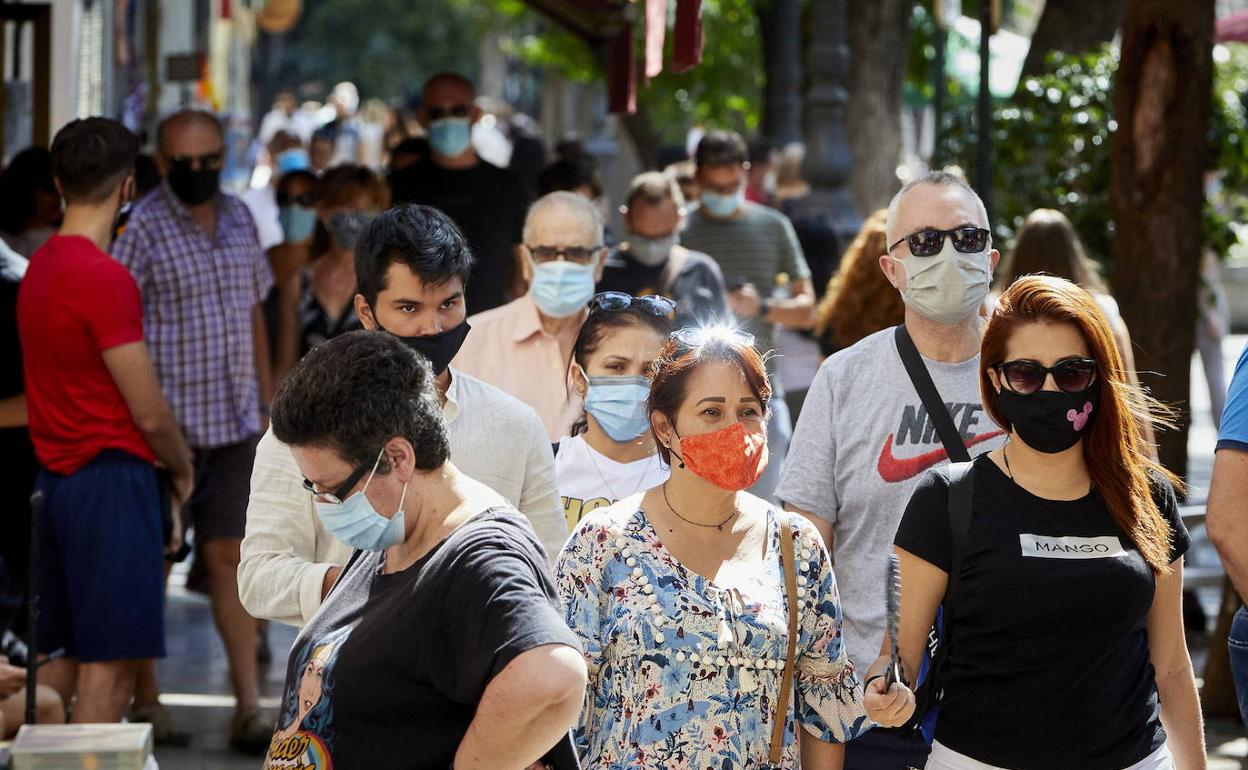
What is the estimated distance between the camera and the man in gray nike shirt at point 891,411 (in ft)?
14.9

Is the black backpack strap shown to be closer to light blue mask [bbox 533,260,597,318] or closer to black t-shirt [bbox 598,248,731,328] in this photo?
light blue mask [bbox 533,260,597,318]

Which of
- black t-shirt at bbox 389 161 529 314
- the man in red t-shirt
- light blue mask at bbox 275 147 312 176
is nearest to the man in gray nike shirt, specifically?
the man in red t-shirt

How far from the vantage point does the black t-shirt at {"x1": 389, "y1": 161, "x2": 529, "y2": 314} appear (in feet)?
Answer: 28.7

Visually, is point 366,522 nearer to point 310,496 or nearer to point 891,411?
point 310,496

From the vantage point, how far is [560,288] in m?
6.16

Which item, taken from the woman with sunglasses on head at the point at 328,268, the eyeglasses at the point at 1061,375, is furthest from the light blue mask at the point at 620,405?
the woman with sunglasses on head at the point at 328,268

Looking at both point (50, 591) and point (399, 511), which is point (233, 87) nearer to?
point (50, 591)

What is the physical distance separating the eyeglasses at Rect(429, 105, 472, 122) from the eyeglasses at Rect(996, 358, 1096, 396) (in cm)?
545

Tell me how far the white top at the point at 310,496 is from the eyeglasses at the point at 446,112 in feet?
15.0

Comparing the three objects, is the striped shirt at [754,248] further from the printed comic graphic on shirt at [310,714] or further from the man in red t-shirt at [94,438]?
the printed comic graphic on shirt at [310,714]

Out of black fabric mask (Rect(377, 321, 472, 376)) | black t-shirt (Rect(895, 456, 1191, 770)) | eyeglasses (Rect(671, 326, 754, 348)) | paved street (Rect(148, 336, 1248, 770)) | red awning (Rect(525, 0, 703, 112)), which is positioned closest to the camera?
black t-shirt (Rect(895, 456, 1191, 770))

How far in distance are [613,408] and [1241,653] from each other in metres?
1.68

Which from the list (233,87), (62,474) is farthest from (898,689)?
(233,87)

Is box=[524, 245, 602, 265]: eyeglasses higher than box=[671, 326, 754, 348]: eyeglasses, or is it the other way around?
box=[524, 245, 602, 265]: eyeglasses
